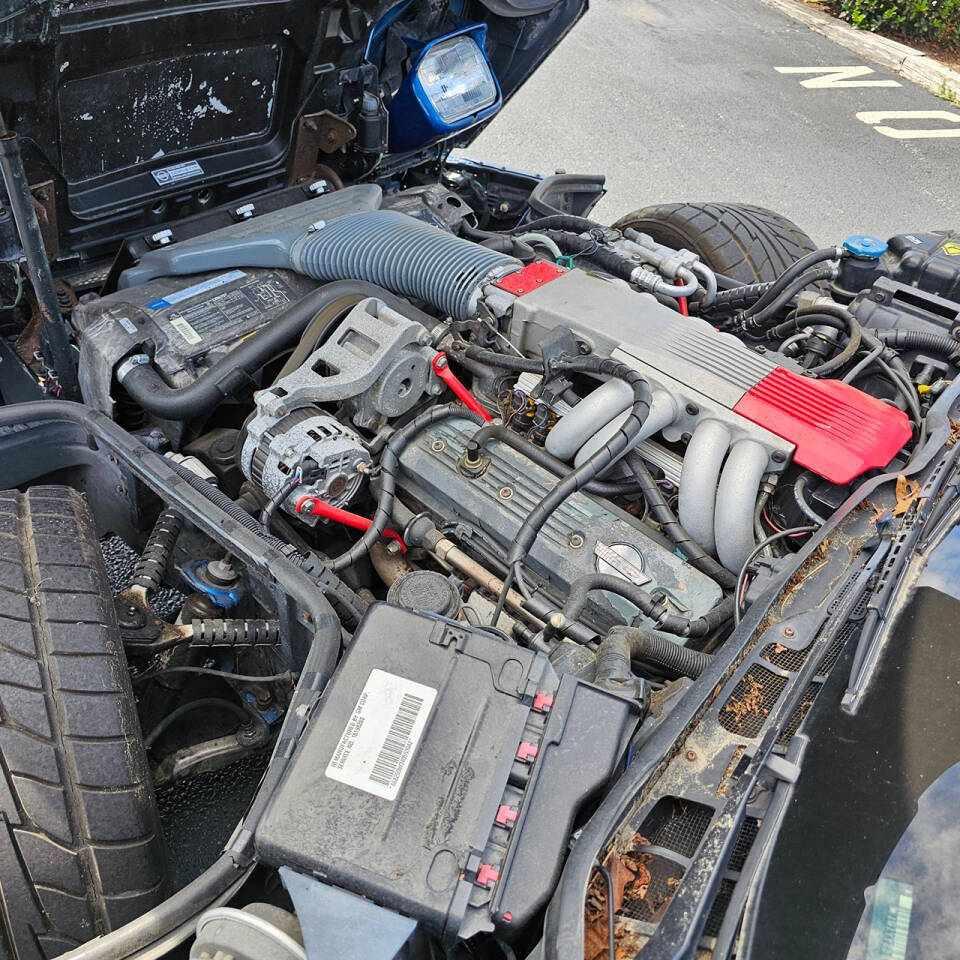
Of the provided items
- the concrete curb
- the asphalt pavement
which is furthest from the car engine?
the concrete curb

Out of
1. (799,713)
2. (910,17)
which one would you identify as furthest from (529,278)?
(910,17)

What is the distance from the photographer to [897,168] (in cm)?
645

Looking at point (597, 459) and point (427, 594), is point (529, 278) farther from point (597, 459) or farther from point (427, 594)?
point (427, 594)

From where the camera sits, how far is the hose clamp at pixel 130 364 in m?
2.41

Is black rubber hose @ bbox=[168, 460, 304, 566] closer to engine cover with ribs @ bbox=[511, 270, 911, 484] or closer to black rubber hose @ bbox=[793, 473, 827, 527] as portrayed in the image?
engine cover with ribs @ bbox=[511, 270, 911, 484]

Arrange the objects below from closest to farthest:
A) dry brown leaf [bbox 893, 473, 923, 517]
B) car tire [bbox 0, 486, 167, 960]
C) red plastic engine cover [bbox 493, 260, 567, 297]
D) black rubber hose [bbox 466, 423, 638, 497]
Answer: car tire [bbox 0, 486, 167, 960], dry brown leaf [bbox 893, 473, 923, 517], black rubber hose [bbox 466, 423, 638, 497], red plastic engine cover [bbox 493, 260, 567, 297]

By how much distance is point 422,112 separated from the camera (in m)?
3.17

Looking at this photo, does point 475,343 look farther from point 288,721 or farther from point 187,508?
point 288,721

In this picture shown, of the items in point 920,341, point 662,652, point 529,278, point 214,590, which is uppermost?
point 920,341

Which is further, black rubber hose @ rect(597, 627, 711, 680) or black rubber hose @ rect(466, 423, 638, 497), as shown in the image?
black rubber hose @ rect(466, 423, 638, 497)

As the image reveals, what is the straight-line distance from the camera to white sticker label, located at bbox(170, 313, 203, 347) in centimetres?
247

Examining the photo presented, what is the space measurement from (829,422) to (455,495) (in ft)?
2.80

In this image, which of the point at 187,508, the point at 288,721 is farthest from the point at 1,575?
the point at 288,721

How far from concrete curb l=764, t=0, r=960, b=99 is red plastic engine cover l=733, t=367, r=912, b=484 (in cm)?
686
